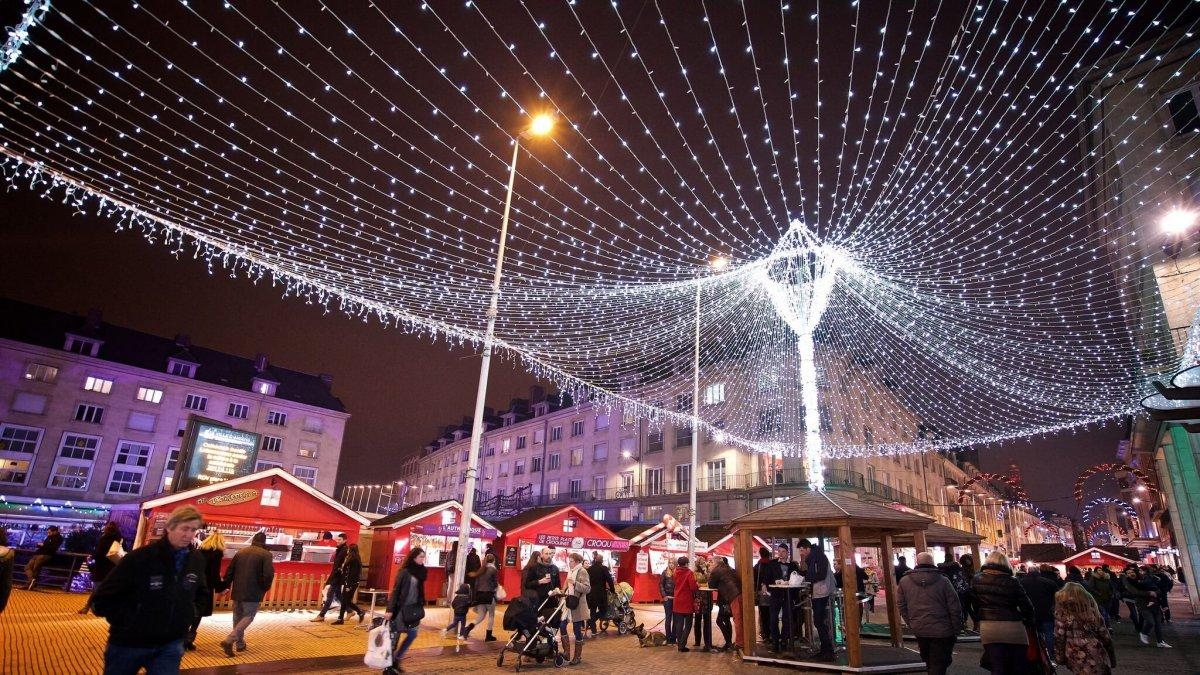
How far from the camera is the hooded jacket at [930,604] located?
6.34 m

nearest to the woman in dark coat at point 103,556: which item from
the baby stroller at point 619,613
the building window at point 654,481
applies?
the baby stroller at point 619,613

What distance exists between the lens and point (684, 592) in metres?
11.0

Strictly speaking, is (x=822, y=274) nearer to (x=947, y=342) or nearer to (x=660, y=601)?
(x=947, y=342)

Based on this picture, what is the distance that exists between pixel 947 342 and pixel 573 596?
13.8m

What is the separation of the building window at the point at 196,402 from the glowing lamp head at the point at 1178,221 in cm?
4890

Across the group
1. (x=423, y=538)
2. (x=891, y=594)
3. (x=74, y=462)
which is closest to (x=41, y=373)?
(x=74, y=462)

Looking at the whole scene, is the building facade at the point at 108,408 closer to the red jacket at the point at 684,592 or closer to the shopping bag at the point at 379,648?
the red jacket at the point at 684,592

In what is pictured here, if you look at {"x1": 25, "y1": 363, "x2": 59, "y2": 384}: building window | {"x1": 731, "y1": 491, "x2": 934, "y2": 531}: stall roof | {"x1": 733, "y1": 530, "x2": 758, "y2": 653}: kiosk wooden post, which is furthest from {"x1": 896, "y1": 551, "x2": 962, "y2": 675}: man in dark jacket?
{"x1": 25, "y1": 363, "x2": 59, "y2": 384}: building window

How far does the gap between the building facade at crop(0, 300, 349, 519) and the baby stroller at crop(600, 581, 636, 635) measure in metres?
24.1

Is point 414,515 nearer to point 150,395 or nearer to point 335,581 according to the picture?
point 335,581

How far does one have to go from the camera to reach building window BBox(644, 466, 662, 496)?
36250 millimetres

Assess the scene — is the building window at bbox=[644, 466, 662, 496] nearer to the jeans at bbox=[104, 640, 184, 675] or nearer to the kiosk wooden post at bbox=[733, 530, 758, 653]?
the kiosk wooden post at bbox=[733, 530, 758, 653]

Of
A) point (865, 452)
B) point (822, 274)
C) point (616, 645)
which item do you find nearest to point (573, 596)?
point (616, 645)

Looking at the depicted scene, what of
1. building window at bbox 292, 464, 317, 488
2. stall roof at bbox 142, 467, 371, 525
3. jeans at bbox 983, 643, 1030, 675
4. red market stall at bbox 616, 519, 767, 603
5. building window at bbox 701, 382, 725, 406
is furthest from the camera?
building window at bbox 292, 464, 317, 488
